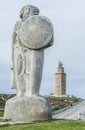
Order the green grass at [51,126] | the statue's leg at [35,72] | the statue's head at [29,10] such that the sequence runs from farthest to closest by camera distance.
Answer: the statue's head at [29,10]
the statue's leg at [35,72]
the green grass at [51,126]

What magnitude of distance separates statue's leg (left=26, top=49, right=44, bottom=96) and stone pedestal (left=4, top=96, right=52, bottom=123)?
340mm

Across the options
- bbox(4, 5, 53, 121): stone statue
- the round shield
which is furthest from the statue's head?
the round shield

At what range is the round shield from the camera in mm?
15680

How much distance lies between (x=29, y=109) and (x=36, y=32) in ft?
7.23

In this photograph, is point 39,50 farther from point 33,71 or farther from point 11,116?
point 11,116

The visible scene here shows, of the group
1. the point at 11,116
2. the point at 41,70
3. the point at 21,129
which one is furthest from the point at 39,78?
the point at 21,129

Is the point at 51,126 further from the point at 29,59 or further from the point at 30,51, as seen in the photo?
the point at 30,51

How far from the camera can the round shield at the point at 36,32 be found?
15680mm

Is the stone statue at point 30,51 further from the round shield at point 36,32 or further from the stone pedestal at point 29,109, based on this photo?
the stone pedestal at point 29,109

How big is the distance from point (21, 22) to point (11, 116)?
2.79m

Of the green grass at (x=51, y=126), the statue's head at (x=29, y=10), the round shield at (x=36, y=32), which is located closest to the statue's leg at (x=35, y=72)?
the round shield at (x=36, y=32)

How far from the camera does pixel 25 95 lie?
625 inches

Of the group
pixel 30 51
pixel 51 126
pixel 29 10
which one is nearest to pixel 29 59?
pixel 30 51

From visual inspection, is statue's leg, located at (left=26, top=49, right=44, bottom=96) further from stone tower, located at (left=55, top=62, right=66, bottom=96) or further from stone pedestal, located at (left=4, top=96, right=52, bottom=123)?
stone tower, located at (left=55, top=62, right=66, bottom=96)
